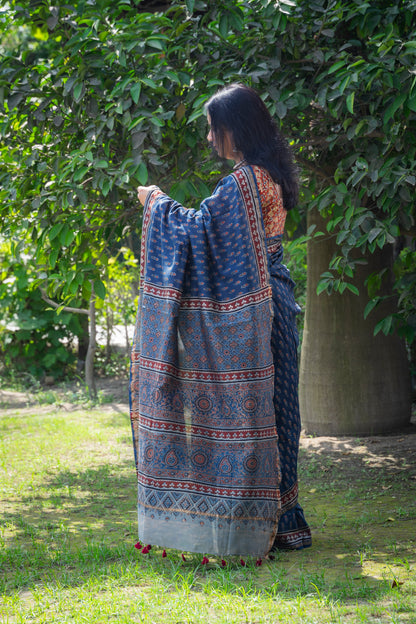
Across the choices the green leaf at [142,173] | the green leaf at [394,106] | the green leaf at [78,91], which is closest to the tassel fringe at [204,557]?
the green leaf at [142,173]

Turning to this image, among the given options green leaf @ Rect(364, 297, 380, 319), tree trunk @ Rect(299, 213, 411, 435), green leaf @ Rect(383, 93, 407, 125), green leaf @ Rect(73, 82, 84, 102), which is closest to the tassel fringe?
green leaf @ Rect(364, 297, 380, 319)

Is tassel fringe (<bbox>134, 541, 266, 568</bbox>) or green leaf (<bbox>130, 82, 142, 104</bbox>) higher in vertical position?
green leaf (<bbox>130, 82, 142, 104</bbox>)

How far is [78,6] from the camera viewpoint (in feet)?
13.3

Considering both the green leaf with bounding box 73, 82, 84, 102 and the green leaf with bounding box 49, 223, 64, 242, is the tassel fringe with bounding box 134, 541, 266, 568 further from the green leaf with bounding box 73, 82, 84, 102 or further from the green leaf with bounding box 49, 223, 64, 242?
the green leaf with bounding box 73, 82, 84, 102

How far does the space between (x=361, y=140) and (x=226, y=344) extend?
1.50 m

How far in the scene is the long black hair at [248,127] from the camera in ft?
9.93

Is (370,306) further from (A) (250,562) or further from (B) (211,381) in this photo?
(A) (250,562)

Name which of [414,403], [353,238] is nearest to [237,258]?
[353,238]

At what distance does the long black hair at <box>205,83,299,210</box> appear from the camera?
3.03m

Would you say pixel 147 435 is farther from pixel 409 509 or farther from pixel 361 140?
pixel 361 140

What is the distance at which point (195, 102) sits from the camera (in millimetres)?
3631

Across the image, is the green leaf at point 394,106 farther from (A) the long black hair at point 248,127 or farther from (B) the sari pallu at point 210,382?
(B) the sari pallu at point 210,382

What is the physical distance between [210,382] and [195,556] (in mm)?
753

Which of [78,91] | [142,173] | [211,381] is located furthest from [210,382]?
[78,91]
